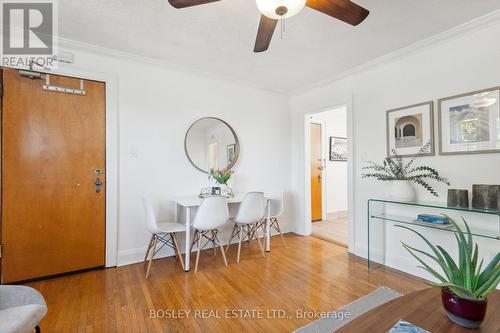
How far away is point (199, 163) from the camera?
10.8 ft

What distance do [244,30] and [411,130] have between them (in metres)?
2.01

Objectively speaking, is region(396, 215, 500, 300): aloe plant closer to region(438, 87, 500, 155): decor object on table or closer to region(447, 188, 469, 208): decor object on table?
region(447, 188, 469, 208): decor object on table

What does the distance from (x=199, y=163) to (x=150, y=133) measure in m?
0.72

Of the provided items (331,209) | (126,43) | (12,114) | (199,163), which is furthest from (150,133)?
(331,209)

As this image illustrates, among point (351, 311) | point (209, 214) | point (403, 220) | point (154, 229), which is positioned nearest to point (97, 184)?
point (154, 229)

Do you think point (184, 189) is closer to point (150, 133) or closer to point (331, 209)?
point (150, 133)

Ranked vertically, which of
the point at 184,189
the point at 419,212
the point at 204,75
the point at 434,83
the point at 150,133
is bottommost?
the point at 419,212

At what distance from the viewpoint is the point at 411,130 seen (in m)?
2.59

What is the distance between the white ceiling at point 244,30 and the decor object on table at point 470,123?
0.68 metres

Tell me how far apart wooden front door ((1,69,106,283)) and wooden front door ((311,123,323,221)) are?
11.8 feet

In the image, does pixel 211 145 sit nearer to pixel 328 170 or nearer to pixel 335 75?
pixel 335 75

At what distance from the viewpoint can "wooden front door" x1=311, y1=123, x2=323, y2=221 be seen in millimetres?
4852

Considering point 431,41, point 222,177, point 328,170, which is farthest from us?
point 328,170

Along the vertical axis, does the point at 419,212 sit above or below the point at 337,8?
below
